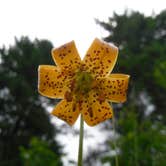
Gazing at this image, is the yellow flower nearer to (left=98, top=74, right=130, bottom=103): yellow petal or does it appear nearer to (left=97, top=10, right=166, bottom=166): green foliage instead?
(left=98, top=74, right=130, bottom=103): yellow petal

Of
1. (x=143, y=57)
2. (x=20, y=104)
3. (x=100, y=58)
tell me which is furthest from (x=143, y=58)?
(x=100, y=58)

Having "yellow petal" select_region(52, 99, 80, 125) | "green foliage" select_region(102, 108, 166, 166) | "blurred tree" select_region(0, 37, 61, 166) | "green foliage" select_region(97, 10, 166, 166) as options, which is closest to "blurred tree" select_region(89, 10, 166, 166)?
"green foliage" select_region(97, 10, 166, 166)

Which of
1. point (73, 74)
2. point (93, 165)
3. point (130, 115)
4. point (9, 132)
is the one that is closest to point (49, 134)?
point (9, 132)

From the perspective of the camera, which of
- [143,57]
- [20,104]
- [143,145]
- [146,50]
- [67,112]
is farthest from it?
[20,104]

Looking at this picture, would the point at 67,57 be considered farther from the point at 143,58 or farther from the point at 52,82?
the point at 143,58

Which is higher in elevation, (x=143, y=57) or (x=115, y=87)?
(x=143, y=57)

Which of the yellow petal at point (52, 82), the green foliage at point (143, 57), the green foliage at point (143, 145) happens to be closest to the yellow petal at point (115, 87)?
the yellow petal at point (52, 82)
